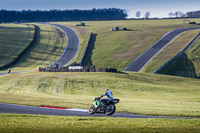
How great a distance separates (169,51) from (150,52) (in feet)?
18.8

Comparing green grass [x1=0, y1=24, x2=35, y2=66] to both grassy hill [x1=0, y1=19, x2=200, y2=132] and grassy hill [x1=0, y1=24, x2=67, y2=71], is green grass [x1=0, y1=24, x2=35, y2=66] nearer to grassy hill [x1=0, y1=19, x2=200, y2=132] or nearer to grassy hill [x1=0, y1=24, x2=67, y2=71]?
grassy hill [x1=0, y1=24, x2=67, y2=71]

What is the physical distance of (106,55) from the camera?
106 m

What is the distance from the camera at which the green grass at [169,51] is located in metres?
88.4

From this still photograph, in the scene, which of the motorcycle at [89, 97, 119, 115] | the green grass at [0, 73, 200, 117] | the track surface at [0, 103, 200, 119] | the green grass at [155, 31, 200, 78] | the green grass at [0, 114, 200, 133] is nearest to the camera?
the green grass at [0, 114, 200, 133]

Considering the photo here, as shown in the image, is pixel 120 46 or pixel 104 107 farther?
pixel 120 46

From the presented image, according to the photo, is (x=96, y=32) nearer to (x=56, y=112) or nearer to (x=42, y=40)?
(x=42, y=40)

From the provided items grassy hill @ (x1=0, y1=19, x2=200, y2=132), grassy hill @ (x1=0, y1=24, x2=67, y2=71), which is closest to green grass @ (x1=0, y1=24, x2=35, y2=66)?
grassy hill @ (x1=0, y1=24, x2=67, y2=71)

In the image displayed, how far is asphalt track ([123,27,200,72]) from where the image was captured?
90875mm

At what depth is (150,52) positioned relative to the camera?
103 metres

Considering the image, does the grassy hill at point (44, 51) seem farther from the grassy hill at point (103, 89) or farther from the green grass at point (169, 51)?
the green grass at point (169, 51)

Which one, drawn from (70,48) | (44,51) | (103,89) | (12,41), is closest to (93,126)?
(103,89)

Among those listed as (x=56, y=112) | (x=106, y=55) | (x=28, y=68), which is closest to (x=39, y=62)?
(x=28, y=68)

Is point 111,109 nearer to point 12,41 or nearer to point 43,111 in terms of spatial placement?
point 43,111

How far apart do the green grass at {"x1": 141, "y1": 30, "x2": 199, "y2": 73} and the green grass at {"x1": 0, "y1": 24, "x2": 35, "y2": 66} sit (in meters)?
42.6
